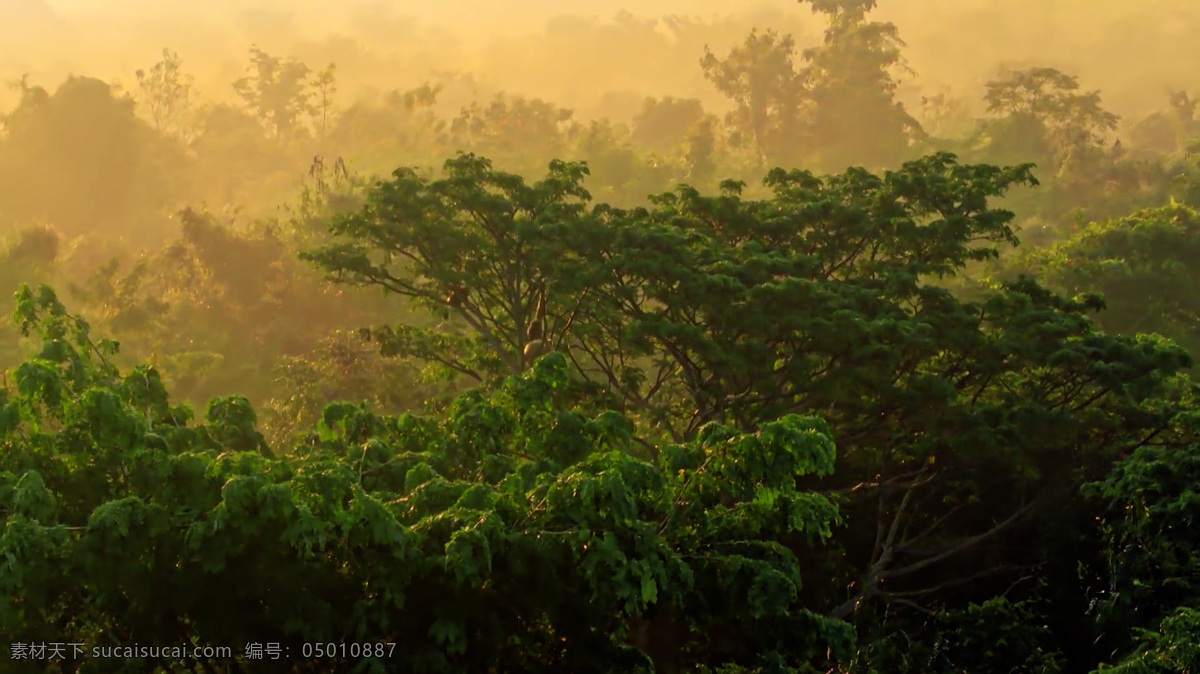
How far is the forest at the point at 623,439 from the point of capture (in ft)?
26.2

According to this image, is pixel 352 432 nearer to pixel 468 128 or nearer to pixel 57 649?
pixel 57 649

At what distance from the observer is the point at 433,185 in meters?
18.0

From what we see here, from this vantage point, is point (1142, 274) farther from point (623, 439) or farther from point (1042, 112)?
point (1042, 112)

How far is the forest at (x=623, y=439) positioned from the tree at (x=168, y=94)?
27.7 metres

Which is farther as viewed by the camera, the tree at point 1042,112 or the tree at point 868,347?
the tree at point 1042,112

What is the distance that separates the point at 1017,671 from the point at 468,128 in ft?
132

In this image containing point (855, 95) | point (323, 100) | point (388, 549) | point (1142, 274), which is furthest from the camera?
point (323, 100)

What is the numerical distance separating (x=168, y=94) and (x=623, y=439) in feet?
198

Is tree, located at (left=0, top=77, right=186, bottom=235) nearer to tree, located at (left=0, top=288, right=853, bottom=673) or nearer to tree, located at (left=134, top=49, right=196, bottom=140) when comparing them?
tree, located at (left=134, top=49, right=196, bottom=140)

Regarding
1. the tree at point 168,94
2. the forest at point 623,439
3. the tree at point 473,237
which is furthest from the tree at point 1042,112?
the tree at point 168,94

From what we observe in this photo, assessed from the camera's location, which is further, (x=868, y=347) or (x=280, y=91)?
(x=280, y=91)

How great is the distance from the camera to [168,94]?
212 ft

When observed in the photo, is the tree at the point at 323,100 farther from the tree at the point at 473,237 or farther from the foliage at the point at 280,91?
the tree at the point at 473,237

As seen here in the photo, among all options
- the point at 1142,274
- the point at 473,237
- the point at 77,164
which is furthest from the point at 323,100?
the point at 473,237
